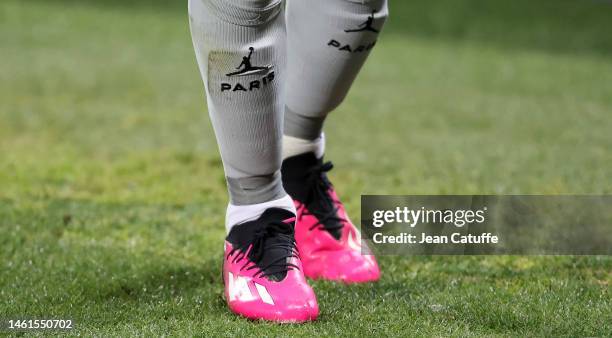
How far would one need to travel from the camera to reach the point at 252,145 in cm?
182

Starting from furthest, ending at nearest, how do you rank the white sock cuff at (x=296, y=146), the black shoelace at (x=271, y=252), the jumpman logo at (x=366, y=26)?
the white sock cuff at (x=296, y=146), the jumpman logo at (x=366, y=26), the black shoelace at (x=271, y=252)

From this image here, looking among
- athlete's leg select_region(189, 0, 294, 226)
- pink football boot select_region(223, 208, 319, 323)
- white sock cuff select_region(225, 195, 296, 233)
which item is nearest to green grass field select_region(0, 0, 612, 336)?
pink football boot select_region(223, 208, 319, 323)

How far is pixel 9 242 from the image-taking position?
2.58 meters

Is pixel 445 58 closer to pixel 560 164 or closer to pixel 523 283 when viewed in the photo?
pixel 560 164

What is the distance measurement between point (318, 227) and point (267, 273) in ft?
1.28

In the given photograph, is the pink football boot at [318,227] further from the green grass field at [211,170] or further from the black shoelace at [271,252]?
the black shoelace at [271,252]

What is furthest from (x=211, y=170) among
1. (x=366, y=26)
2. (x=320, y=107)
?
(x=366, y=26)

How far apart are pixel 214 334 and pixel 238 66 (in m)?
0.50

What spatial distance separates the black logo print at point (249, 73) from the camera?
69.0 inches

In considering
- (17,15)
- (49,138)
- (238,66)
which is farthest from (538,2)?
(238,66)

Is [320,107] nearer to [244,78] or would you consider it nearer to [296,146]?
[296,146]

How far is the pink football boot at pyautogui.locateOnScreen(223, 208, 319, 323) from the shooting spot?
181 cm

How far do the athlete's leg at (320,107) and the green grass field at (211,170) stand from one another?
14 cm

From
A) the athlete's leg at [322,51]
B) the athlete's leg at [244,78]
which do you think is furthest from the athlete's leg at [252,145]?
the athlete's leg at [322,51]
